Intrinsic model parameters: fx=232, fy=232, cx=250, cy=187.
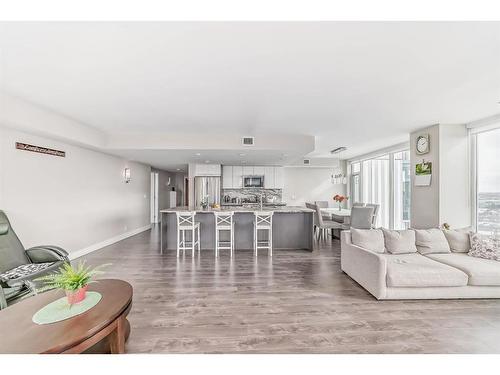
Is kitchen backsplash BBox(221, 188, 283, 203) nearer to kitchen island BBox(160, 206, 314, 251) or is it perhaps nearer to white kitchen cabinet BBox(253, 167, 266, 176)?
white kitchen cabinet BBox(253, 167, 266, 176)

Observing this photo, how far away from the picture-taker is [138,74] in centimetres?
249

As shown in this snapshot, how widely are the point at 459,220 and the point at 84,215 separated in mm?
7651

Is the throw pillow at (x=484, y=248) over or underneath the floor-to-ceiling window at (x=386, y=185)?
underneath

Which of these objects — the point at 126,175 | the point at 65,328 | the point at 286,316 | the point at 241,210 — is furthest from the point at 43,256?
the point at 126,175

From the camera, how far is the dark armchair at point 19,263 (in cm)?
248

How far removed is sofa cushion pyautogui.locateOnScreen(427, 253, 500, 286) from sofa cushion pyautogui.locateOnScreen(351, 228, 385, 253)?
0.76 meters

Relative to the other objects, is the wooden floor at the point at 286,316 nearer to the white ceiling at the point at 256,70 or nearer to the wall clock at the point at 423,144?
the white ceiling at the point at 256,70

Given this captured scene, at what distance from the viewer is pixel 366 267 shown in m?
3.12

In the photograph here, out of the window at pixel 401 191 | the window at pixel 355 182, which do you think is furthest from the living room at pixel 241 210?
the window at pixel 355 182

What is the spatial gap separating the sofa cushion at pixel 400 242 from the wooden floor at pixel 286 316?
83 centimetres

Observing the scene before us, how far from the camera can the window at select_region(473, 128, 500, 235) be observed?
4.16m
